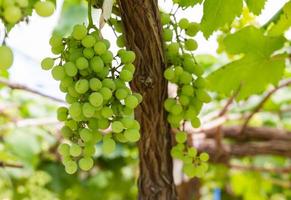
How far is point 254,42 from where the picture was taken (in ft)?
3.62

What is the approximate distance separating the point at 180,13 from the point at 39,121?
1051 mm

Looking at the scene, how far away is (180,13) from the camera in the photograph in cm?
79

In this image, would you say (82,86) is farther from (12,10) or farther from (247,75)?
(247,75)

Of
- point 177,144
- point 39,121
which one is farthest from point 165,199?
point 39,121

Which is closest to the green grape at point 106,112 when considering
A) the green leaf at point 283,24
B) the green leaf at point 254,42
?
the green leaf at point 283,24

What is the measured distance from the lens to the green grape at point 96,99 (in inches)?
23.7

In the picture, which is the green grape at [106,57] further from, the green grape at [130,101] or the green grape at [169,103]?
the green grape at [169,103]

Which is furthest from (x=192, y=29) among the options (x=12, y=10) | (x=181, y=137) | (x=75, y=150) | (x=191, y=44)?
(x=12, y=10)

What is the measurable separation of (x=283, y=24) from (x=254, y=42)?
0.09 m

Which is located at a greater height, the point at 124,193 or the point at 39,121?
the point at 39,121

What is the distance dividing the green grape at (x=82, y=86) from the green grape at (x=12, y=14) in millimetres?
143

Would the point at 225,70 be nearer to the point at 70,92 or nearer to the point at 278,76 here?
the point at 278,76

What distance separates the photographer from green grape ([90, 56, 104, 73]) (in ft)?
2.02

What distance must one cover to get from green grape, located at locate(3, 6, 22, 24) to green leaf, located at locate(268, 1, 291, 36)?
535mm
